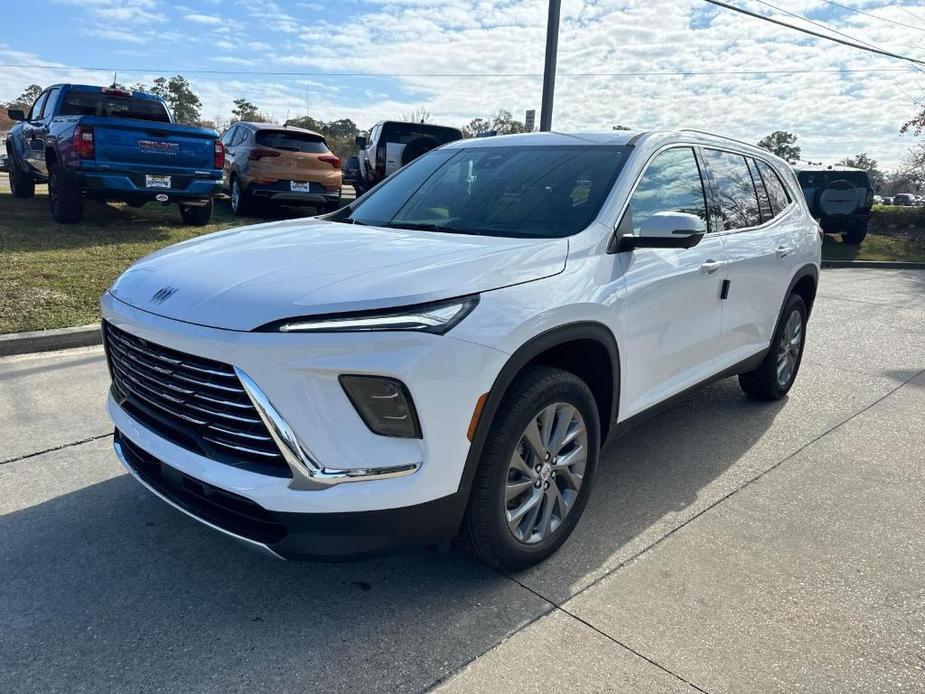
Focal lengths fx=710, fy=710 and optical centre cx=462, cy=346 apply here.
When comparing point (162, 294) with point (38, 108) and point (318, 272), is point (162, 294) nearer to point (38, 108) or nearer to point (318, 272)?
point (318, 272)

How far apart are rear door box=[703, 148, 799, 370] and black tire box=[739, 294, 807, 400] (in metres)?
0.17

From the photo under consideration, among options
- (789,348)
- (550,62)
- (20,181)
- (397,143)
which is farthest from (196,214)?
(789,348)

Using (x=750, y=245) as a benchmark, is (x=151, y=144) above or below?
above

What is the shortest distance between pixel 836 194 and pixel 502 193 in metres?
15.8

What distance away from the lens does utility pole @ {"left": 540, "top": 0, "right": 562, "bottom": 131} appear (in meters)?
12.5

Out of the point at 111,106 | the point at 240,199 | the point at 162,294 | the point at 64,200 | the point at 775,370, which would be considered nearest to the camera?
the point at 162,294

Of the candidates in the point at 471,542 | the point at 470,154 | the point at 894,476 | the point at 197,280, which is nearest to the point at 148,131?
the point at 470,154

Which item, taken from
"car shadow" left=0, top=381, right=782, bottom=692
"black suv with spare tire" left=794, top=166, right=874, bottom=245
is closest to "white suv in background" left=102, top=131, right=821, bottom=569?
"car shadow" left=0, top=381, right=782, bottom=692

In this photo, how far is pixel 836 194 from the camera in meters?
16.5

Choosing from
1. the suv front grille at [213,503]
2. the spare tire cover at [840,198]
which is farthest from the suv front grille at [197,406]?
the spare tire cover at [840,198]

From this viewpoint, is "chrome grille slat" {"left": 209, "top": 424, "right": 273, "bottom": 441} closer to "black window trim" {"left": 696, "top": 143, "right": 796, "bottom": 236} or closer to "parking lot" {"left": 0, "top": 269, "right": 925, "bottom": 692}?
"parking lot" {"left": 0, "top": 269, "right": 925, "bottom": 692}

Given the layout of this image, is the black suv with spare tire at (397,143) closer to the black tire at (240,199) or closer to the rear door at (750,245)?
the black tire at (240,199)

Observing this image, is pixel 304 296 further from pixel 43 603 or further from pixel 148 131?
pixel 148 131

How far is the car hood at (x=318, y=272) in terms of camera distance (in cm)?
226
